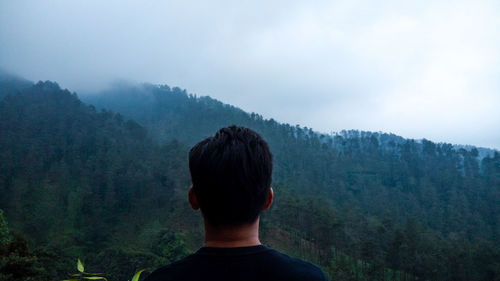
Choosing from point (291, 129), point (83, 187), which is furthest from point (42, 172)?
point (291, 129)

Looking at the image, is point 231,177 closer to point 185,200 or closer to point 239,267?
point 239,267

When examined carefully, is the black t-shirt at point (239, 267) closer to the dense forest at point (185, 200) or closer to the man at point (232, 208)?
the man at point (232, 208)

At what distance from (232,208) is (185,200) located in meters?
27.5

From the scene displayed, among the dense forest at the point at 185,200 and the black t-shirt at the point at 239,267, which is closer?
the black t-shirt at the point at 239,267

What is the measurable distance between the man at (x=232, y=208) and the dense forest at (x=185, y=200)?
12.5m

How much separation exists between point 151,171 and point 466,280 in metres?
27.5

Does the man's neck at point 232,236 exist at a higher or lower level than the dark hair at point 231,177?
lower

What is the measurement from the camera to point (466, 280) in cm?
1953

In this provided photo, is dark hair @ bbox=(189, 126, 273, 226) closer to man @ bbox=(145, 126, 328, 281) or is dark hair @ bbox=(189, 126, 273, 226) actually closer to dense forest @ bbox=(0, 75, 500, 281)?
man @ bbox=(145, 126, 328, 281)

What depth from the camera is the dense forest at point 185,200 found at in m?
20.3

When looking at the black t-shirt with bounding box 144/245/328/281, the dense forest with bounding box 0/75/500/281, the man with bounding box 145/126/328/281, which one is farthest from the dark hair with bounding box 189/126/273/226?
the dense forest with bounding box 0/75/500/281

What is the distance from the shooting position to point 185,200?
27578mm

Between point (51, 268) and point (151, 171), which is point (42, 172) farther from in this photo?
point (51, 268)

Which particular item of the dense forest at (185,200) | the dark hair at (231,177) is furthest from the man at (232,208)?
the dense forest at (185,200)
